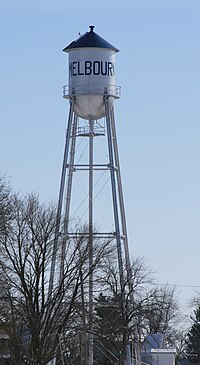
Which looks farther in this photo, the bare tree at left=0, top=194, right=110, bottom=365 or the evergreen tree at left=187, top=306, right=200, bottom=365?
the evergreen tree at left=187, top=306, right=200, bottom=365

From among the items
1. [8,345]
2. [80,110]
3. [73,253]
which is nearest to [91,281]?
[73,253]

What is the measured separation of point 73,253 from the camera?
5144cm

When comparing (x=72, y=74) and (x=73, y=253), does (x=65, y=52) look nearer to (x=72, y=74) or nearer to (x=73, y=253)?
(x=72, y=74)

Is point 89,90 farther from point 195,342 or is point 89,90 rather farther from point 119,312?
point 195,342

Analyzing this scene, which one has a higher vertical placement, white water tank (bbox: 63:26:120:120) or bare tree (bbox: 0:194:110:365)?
white water tank (bbox: 63:26:120:120)

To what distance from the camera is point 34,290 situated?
4962cm

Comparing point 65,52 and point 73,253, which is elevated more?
point 65,52

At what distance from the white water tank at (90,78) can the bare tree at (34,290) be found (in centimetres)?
548

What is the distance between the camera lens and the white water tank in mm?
52906

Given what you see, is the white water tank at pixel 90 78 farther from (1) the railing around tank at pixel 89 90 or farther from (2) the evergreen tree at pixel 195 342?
(2) the evergreen tree at pixel 195 342

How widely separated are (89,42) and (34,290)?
12039 mm

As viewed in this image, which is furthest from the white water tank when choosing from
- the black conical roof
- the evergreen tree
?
the evergreen tree

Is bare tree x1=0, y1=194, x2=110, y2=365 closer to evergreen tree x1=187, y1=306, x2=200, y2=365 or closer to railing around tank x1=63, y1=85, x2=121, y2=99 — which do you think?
railing around tank x1=63, y1=85, x2=121, y2=99

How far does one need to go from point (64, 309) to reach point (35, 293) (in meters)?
1.93
